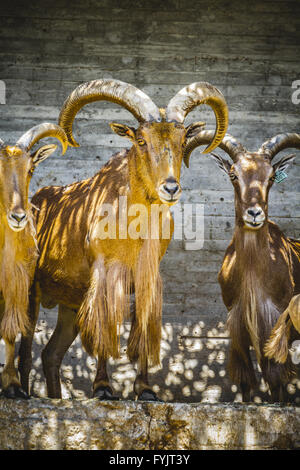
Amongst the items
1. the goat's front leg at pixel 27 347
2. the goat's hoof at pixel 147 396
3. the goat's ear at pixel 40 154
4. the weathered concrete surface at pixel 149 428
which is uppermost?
the goat's ear at pixel 40 154

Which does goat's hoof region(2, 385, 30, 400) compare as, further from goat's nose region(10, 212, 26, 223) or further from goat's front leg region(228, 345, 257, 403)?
goat's front leg region(228, 345, 257, 403)

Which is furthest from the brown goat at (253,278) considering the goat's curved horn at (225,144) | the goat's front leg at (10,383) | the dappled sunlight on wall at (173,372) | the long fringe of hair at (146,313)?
the goat's front leg at (10,383)

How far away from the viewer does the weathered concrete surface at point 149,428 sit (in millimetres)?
6352

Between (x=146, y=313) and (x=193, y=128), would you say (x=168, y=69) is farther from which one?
(x=146, y=313)

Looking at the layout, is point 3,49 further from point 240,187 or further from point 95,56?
point 240,187

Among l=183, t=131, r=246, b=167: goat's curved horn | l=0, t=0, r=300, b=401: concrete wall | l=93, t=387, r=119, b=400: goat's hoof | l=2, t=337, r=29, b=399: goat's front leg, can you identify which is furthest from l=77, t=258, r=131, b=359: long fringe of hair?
l=0, t=0, r=300, b=401: concrete wall

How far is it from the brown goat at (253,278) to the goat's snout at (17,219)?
2.38 meters

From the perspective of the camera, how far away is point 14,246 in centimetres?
756

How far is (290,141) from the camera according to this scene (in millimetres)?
8938

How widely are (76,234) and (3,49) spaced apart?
14.2 ft

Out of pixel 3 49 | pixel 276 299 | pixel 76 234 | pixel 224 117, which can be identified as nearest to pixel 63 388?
pixel 76 234

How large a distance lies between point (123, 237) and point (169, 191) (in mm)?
840

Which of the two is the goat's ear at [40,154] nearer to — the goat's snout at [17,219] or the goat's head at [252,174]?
the goat's snout at [17,219]

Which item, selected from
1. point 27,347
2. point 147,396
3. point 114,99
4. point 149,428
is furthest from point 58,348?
point 114,99
